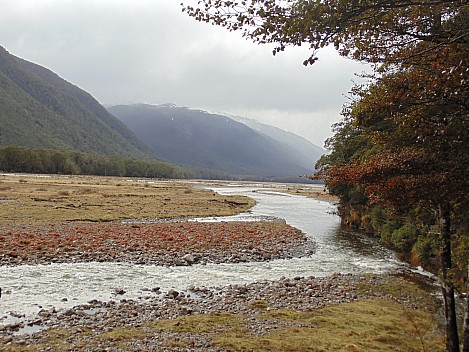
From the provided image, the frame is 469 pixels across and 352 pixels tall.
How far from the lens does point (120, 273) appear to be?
16.7m

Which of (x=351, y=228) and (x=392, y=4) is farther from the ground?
(x=392, y=4)

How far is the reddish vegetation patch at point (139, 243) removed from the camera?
1927cm

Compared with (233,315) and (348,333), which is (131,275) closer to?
(233,315)

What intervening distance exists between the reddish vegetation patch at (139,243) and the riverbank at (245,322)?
6.12m

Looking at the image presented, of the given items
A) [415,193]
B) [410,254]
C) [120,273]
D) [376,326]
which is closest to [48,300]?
A: [120,273]

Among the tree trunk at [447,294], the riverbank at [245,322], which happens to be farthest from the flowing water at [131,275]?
the tree trunk at [447,294]

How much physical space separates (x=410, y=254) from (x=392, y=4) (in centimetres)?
2114

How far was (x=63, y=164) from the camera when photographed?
135625 millimetres

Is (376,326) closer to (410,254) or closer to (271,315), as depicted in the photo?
(271,315)

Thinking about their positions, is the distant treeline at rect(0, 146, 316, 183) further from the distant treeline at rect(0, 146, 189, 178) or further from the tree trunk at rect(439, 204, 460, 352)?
the tree trunk at rect(439, 204, 460, 352)

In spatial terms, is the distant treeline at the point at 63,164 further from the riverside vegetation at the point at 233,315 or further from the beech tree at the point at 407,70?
the beech tree at the point at 407,70

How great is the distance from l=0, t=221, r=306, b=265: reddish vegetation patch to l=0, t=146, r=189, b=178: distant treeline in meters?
112

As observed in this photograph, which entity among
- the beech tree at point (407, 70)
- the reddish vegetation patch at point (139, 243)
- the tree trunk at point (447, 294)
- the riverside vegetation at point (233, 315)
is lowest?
the reddish vegetation patch at point (139, 243)

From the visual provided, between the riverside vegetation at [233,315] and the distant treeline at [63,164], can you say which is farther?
the distant treeline at [63,164]
